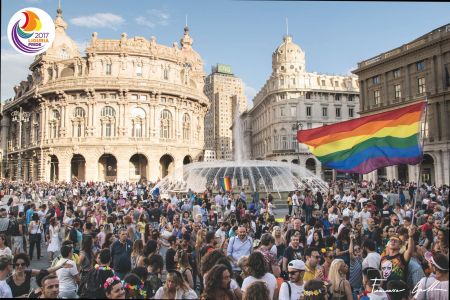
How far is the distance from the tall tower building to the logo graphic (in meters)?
127

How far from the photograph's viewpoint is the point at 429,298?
13.3ft

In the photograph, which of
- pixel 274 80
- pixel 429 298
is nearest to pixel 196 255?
pixel 429 298

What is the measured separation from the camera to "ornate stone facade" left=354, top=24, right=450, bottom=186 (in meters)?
34.0

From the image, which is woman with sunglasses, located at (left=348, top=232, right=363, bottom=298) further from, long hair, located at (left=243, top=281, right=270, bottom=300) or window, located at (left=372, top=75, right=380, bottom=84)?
window, located at (left=372, top=75, right=380, bottom=84)

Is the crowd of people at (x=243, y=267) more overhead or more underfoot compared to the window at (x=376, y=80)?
more underfoot

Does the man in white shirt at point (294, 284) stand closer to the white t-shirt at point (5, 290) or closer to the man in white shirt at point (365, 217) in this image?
the white t-shirt at point (5, 290)

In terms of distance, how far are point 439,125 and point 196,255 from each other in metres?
34.3

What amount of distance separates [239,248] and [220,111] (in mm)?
129227

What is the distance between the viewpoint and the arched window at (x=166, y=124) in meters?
50.2

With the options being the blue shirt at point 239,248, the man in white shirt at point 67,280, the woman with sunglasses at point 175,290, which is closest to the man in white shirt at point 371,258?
the blue shirt at point 239,248

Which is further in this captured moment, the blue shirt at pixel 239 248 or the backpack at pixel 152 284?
the blue shirt at pixel 239 248

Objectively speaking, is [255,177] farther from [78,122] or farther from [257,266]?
[78,122]

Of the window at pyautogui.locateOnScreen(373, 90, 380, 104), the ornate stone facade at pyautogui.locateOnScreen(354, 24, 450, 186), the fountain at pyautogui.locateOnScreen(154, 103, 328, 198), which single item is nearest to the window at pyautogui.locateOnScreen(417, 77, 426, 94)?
the ornate stone facade at pyautogui.locateOnScreen(354, 24, 450, 186)

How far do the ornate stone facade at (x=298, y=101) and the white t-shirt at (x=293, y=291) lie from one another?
52.4 m
